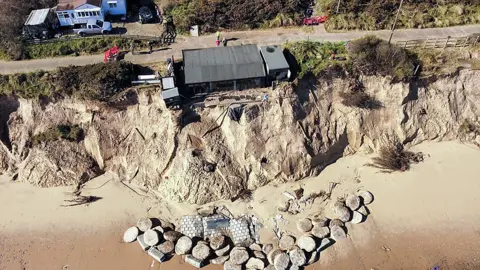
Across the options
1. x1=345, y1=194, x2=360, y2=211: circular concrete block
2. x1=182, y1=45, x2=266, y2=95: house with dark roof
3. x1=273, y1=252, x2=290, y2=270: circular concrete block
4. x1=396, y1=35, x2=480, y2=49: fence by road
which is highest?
x1=396, y1=35, x2=480, y2=49: fence by road

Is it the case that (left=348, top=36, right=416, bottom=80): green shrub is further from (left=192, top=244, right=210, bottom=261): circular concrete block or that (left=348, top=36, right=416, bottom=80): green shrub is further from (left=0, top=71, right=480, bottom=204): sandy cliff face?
(left=192, top=244, right=210, bottom=261): circular concrete block

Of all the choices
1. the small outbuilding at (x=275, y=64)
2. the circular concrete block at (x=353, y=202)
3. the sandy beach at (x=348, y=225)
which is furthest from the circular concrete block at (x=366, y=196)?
the small outbuilding at (x=275, y=64)

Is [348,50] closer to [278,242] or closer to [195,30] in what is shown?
[195,30]

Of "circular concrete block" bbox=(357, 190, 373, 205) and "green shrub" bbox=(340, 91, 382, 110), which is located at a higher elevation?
"green shrub" bbox=(340, 91, 382, 110)

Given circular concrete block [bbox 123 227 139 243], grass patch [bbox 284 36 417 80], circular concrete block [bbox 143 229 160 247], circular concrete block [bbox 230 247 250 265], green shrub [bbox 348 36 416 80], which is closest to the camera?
circular concrete block [bbox 230 247 250 265]

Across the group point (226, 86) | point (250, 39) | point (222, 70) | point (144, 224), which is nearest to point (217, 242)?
point (144, 224)

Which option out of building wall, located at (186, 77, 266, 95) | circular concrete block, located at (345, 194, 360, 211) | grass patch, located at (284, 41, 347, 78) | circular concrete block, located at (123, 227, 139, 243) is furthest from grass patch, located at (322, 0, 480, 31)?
circular concrete block, located at (123, 227, 139, 243)
